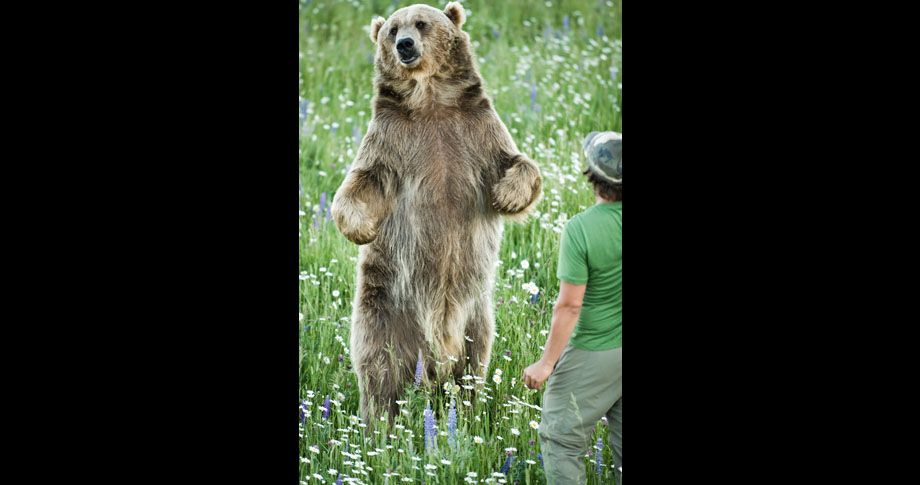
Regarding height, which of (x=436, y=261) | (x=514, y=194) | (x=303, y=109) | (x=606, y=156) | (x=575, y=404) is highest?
(x=303, y=109)

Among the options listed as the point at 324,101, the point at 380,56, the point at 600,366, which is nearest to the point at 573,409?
the point at 600,366

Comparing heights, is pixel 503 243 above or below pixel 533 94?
below

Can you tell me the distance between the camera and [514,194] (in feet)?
14.9

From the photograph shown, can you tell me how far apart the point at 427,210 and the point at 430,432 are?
863 millimetres

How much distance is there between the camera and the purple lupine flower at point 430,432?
4375 mm

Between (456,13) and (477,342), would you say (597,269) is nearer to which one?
(477,342)

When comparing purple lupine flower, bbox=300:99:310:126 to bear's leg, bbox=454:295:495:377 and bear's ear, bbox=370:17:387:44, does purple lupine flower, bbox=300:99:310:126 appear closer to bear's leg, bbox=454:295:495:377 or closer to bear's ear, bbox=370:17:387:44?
bear's ear, bbox=370:17:387:44

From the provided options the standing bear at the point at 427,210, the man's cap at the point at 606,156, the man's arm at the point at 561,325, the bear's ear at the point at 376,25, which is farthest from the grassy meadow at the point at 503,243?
the man's cap at the point at 606,156

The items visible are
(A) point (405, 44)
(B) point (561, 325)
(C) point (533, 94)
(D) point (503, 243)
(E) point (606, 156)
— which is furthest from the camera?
(C) point (533, 94)

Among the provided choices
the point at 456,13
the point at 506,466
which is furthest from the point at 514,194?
the point at 506,466

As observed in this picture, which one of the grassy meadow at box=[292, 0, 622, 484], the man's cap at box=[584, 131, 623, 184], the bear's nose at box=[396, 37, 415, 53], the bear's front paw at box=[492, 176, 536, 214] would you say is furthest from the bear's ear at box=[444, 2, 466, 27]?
the man's cap at box=[584, 131, 623, 184]
